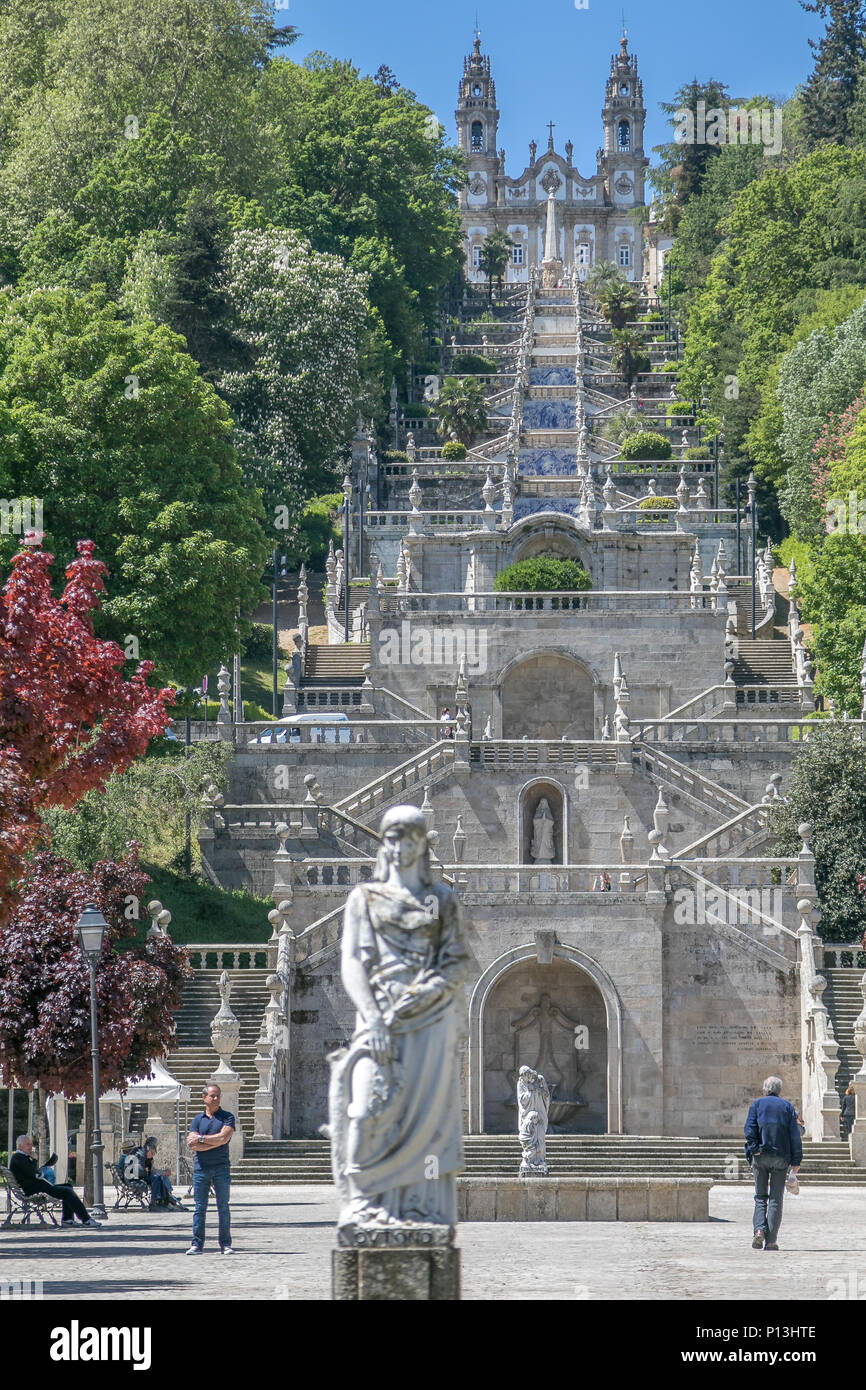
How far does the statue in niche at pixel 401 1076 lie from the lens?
1291cm

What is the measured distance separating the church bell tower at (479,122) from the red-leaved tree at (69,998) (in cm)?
15189

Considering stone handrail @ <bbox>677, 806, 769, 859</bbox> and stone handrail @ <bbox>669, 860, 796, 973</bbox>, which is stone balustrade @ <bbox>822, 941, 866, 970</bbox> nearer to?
stone handrail @ <bbox>669, 860, 796, 973</bbox>

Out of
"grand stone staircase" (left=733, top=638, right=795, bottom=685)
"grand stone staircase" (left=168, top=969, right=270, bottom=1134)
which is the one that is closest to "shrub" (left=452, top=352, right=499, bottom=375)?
"grand stone staircase" (left=733, top=638, right=795, bottom=685)

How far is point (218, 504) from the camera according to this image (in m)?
50.6

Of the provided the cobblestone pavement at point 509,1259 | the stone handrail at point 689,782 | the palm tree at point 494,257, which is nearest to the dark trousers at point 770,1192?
the cobblestone pavement at point 509,1259

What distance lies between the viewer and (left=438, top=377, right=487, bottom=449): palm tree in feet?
288

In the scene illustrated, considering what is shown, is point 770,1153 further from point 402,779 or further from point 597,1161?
point 402,779

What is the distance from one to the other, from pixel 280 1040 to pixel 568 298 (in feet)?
298

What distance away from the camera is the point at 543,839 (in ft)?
153

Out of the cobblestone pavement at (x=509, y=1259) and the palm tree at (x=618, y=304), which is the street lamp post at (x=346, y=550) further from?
the palm tree at (x=618, y=304)

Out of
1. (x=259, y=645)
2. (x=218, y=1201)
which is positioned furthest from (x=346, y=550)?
(x=218, y=1201)
